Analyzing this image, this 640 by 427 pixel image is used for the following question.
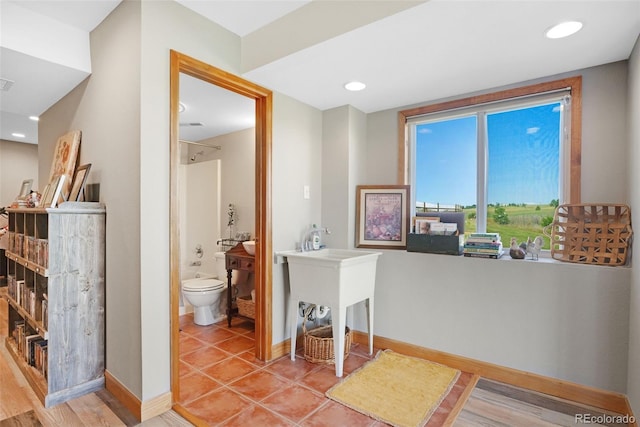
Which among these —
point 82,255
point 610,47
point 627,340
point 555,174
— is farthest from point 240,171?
point 627,340

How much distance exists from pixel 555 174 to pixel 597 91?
57 cm

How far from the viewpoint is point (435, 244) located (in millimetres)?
2658

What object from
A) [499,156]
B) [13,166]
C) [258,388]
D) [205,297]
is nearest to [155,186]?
[258,388]

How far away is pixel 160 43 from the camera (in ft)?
6.29

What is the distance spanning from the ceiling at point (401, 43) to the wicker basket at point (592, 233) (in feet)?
3.06

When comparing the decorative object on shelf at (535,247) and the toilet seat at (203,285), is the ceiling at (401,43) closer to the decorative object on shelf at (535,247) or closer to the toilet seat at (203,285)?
the decorative object on shelf at (535,247)

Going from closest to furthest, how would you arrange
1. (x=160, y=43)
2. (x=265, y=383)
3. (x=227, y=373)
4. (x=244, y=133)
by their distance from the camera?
(x=160, y=43) < (x=265, y=383) < (x=227, y=373) < (x=244, y=133)

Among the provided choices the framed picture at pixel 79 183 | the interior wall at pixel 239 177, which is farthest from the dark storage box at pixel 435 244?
the framed picture at pixel 79 183

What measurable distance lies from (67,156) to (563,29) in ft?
10.8

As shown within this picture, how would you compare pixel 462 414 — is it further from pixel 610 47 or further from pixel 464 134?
pixel 610 47

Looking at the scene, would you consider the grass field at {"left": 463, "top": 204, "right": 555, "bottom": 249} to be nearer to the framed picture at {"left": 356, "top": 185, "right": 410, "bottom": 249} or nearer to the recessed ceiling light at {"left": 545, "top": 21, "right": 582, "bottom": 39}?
the framed picture at {"left": 356, "top": 185, "right": 410, "bottom": 249}

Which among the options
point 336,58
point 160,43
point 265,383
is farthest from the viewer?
point 265,383

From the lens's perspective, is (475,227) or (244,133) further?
(244,133)

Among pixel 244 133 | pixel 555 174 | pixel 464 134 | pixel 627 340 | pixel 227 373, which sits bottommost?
pixel 227 373
